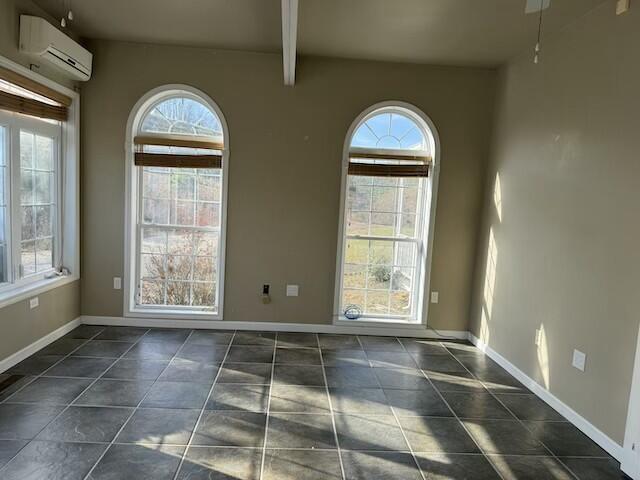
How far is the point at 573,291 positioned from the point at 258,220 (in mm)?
2791

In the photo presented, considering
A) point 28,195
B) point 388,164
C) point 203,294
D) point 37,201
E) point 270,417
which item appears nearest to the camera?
point 270,417

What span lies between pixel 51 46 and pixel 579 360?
4.41 metres

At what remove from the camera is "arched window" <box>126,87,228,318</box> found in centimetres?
425

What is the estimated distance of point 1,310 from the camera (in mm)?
3133

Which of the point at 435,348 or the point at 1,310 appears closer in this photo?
the point at 1,310

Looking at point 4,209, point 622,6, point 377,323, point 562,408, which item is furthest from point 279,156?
point 562,408

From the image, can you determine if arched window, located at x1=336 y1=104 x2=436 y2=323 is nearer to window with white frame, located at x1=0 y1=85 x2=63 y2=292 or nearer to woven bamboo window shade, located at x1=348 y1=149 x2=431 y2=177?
woven bamboo window shade, located at x1=348 y1=149 x2=431 y2=177

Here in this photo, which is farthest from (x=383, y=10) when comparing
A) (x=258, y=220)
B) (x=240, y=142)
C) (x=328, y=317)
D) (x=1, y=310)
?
(x=1, y=310)

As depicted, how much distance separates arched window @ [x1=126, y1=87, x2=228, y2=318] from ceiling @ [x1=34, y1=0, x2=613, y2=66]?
26.3 inches

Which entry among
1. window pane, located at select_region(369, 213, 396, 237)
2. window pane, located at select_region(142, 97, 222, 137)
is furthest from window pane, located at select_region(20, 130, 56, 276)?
window pane, located at select_region(369, 213, 396, 237)

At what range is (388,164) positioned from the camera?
4406 millimetres

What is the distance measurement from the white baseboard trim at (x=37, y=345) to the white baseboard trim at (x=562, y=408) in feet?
Result: 13.0

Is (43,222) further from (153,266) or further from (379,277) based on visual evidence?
(379,277)

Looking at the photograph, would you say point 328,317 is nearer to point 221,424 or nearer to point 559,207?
point 221,424
